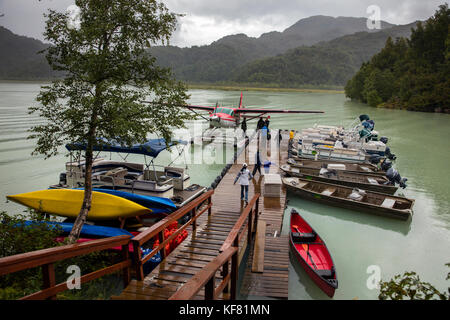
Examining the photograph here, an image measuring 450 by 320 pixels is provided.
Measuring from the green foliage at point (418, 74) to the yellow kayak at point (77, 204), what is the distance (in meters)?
68.2

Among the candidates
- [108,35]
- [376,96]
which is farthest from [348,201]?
[376,96]

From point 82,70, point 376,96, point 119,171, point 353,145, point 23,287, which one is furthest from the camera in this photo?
point 376,96

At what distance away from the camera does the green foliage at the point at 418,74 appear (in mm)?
59406

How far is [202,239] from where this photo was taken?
6477mm

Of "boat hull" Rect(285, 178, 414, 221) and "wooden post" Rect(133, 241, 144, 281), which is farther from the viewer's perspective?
"boat hull" Rect(285, 178, 414, 221)

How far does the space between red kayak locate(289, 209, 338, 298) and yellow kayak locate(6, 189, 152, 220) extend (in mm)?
4811

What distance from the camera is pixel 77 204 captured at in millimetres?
9305

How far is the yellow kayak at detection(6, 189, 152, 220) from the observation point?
29.2 feet

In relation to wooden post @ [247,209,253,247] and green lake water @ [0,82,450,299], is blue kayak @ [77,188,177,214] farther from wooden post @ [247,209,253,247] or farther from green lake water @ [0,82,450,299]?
green lake water @ [0,82,450,299]

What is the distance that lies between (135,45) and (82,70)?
1439 millimetres

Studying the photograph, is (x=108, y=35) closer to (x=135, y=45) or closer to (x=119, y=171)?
(x=135, y=45)

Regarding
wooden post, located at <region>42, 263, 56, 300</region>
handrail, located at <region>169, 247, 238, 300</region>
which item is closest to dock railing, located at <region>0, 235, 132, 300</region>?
wooden post, located at <region>42, 263, 56, 300</region>

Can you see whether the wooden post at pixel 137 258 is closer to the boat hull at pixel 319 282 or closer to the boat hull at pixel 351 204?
the boat hull at pixel 319 282

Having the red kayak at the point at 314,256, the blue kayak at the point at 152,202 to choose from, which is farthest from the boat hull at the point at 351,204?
the blue kayak at the point at 152,202
